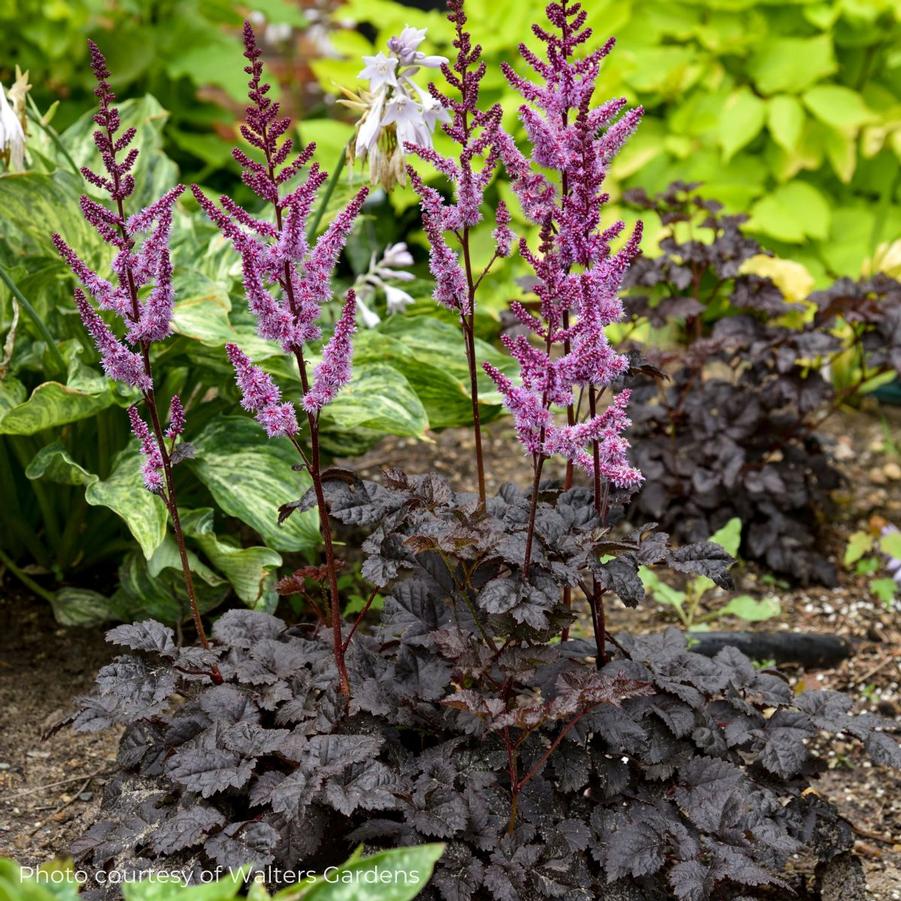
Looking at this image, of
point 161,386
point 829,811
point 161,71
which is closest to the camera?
point 829,811

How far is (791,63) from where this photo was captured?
397 centimetres

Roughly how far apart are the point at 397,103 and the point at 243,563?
895 mm

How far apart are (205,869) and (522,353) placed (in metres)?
0.84

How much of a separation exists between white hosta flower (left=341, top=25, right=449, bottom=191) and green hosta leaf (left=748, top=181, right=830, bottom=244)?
87.0 inches

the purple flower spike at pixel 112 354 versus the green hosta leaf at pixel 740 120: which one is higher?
the purple flower spike at pixel 112 354

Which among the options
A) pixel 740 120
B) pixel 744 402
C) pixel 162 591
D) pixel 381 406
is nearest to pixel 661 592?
pixel 744 402

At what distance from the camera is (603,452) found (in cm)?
158

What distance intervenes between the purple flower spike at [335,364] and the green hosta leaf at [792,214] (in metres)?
2.75

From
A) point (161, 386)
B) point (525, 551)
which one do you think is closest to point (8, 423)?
point (161, 386)

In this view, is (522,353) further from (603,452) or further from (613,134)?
(613,134)

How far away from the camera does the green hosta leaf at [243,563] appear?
2.18 metres

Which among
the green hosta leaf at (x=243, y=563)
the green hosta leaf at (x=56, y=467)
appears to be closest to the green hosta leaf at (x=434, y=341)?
the green hosta leaf at (x=243, y=563)

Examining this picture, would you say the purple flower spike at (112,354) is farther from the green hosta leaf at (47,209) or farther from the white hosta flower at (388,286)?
the white hosta flower at (388,286)

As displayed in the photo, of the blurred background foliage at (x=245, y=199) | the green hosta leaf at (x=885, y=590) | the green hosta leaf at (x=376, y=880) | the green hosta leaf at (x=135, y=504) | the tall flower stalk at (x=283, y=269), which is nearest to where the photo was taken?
the green hosta leaf at (x=376, y=880)
